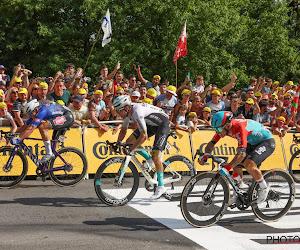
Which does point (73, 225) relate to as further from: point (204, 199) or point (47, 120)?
point (47, 120)

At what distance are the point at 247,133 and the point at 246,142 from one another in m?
0.17

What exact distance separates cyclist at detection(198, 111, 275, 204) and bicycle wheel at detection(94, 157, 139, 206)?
1.49 metres

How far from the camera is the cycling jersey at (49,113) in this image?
9.29 m

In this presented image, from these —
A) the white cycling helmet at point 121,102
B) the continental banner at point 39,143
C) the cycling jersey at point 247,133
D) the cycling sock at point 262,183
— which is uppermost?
the white cycling helmet at point 121,102

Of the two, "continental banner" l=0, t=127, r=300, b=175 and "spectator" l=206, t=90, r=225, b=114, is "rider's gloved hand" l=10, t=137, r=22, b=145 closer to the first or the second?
"continental banner" l=0, t=127, r=300, b=175

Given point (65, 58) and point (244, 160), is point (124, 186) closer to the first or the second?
point (244, 160)

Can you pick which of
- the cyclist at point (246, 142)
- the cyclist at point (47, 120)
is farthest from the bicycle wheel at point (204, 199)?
the cyclist at point (47, 120)

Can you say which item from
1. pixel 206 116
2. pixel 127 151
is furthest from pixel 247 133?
pixel 206 116

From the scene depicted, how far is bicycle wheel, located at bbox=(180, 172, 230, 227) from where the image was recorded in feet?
22.2

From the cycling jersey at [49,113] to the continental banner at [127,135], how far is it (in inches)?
47.8

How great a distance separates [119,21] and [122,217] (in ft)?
80.0

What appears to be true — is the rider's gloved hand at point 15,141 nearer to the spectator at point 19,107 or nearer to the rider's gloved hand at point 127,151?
the spectator at point 19,107

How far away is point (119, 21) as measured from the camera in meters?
30.3

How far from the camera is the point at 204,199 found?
6.94 meters
